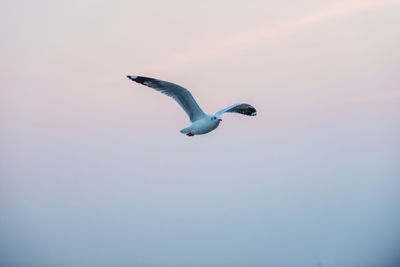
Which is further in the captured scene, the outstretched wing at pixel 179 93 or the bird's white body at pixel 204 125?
the bird's white body at pixel 204 125

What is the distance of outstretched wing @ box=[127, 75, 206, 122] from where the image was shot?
14.9 meters

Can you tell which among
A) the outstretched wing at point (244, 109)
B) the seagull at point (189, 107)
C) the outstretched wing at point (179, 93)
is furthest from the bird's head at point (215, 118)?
the outstretched wing at point (244, 109)

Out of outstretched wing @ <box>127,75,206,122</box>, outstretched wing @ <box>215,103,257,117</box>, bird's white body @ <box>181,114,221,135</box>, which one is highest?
outstretched wing @ <box>215,103,257,117</box>

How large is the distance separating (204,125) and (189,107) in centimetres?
85

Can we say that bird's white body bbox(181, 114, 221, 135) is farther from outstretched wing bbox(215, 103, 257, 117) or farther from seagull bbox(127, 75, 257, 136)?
outstretched wing bbox(215, 103, 257, 117)

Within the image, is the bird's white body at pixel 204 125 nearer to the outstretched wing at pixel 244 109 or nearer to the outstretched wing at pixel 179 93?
the outstretched wing at pixel 179 93

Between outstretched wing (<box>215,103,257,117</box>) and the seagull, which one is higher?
outstretched wing (<box>215,103,257,117</box>)

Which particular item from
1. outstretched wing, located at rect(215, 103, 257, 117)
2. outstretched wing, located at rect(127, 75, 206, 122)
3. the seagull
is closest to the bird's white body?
the seagull

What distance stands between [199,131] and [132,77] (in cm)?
251

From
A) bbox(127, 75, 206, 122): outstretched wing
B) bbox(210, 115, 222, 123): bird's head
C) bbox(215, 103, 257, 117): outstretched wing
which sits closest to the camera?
bbox(127, 75, 206, 122): outstretched wing

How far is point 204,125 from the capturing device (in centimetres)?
1541

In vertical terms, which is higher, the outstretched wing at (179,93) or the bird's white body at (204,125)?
the outstretched wing at (179,93)

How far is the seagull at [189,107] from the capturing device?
1496cm

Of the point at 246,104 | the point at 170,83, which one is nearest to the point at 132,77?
the point at 170,83
